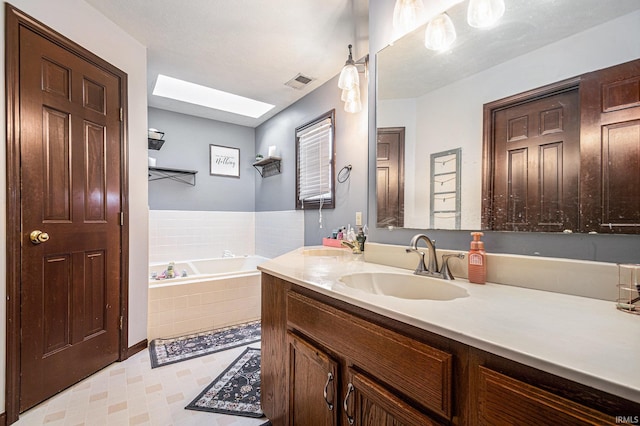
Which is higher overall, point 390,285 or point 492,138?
point 492,138

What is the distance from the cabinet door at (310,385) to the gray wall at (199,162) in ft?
9.74

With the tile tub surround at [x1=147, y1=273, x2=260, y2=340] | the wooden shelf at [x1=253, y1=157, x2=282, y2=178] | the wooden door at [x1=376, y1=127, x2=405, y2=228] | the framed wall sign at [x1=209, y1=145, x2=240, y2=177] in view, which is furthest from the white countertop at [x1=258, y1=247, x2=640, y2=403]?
the framed wall sign at [x1=209, y1=145, x2=240, y2=177]

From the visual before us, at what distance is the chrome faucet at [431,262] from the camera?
114 centimetres

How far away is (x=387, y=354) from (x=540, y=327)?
36cm

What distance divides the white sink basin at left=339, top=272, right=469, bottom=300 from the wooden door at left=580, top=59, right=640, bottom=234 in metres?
0.49

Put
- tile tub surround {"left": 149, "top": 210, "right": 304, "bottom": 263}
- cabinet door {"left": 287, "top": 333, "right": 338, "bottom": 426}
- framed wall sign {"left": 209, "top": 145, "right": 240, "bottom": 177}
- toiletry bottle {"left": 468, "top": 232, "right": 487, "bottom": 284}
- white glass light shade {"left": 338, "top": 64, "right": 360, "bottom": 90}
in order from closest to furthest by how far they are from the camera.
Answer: cabinet door {"left": 287, "top": 333, "right": 338, "bottom": 426}
toiletry bottle {"left": 468, "top": 232, "right": 487, "bottom": 284}
white glass light shade {"left": 338, "top": 64, "right": 360, "bottom": 90}
tile tub surround {"left": 149, "top": 210, "right": 304, "bottom": 263}
framed wall sign {"left": 209, "top": 145, "right": 240, "bottom": 177}

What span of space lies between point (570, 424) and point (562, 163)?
2.72ft

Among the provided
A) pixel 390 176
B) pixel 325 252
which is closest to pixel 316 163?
pixel 325 252

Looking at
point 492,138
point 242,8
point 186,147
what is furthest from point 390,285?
point 186,147

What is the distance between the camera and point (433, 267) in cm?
119

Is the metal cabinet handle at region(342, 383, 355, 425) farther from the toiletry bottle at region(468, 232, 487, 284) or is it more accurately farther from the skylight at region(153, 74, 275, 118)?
the skylight at region(153, 74, 275, 118)

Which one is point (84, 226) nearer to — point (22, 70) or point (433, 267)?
point (22, 70)

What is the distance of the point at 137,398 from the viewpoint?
1623 millimetres

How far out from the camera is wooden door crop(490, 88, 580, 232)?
37.2 inches
